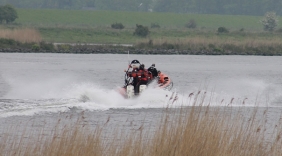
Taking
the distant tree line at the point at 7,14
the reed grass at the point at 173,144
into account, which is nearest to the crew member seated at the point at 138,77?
the reed grass at the point at 173,144

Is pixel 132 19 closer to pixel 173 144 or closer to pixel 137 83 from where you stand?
pixel 137 83

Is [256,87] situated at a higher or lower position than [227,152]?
lower

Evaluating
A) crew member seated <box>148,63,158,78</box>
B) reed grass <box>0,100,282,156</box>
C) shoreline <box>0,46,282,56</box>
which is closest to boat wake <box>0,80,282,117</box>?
crew member seated <box>148,63,158,78</box>

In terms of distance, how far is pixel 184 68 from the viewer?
4794 cm

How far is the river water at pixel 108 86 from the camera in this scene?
21078 millimetres

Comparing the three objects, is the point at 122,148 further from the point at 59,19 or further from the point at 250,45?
the point at 59,19

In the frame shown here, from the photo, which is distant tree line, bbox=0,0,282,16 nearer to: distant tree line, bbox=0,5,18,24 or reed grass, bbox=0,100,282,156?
distant tree line, bbox=0,5,18,24

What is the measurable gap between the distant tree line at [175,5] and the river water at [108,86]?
108m

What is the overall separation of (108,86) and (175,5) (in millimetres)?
149750

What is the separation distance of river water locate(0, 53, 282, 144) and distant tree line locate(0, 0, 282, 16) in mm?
108497

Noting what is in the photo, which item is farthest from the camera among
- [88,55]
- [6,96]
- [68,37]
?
[68,37]

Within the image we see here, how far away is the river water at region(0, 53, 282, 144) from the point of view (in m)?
21.1

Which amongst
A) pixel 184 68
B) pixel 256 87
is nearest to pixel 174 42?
pixel 184 68

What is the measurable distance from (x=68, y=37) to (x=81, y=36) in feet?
5.95
